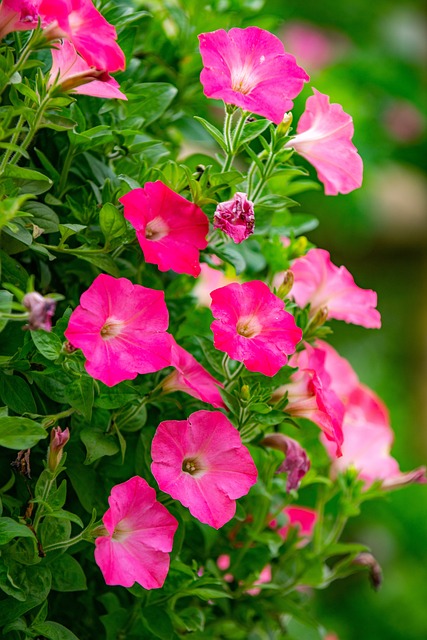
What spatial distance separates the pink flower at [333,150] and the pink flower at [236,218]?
0.07 m

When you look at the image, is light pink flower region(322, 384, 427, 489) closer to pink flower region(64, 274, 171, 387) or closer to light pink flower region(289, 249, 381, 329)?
light pink flower region(289, 249, 381, 329)

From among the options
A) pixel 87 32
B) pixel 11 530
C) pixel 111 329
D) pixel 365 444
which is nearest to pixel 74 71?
pixel 87 32

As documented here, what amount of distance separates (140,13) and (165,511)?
31 cm

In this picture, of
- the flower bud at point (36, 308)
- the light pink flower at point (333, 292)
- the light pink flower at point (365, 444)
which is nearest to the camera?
the flower bud at point (36, 308)

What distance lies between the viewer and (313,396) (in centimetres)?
55

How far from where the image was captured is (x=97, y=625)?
586 millimetres

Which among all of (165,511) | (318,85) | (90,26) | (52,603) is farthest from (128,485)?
(318,85)

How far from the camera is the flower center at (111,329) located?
467mm

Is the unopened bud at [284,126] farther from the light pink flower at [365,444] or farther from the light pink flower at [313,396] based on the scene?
the light pink flower at [365,444]

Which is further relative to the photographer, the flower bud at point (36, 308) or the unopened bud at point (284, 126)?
the unopened bud at point (284, 126)

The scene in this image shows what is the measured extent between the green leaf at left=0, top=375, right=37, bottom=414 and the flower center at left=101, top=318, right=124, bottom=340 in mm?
60

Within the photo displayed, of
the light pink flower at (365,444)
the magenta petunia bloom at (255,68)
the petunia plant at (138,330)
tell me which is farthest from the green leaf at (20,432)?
Result: the light pink flower at (365,444)

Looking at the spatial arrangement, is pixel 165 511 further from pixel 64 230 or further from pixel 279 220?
pixel 279 220

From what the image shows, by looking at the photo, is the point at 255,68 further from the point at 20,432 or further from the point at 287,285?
the point at 20,432
